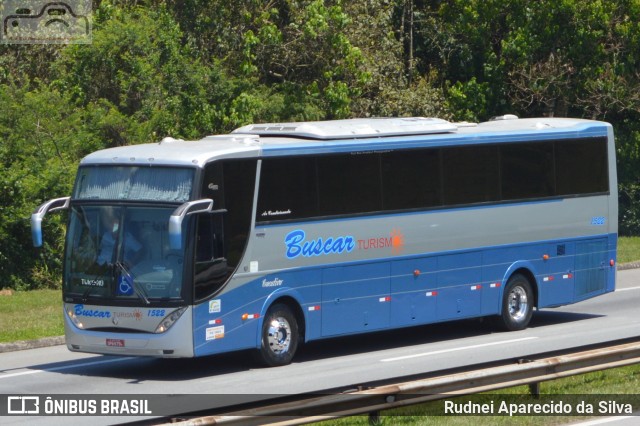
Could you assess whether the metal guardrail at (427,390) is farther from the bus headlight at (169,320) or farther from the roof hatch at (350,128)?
the roof hatch at (350,128)

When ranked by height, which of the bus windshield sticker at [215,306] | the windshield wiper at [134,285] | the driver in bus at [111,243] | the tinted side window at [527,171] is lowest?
the bus windshield sticker at [215,306]

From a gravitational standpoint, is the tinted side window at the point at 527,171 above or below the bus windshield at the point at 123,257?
above

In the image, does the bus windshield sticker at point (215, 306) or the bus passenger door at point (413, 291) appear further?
the bus passenger door at point (413, 291)

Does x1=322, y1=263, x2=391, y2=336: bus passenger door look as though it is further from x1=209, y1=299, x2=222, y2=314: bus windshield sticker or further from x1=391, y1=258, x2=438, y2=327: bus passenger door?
x1=209, y1=299, x2=222, y2=314: bus windshield sticker

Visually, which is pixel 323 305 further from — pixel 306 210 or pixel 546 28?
pixel 546 28

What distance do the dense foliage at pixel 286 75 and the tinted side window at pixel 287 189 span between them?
10967mm

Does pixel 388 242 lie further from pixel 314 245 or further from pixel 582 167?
pixel 582 167

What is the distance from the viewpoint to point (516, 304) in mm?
20422

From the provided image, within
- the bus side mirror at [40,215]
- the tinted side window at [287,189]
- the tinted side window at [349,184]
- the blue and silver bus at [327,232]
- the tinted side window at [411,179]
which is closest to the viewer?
the blue and silver bus at [327,232]

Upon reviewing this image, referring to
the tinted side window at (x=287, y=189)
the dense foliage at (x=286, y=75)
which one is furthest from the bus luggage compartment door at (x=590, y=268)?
the dense foliage at (x=286, y=75)

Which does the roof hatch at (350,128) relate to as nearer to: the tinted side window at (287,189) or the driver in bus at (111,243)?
the tinted side window at (287,189)

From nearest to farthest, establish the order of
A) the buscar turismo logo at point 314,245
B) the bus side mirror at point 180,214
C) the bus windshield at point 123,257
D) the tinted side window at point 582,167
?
1. the bus side mirror at point 180,214
2. the bus windshield at point 123,257
3. the buscar turismo logo at point 314,245
4. the tinted side window at point 582,167

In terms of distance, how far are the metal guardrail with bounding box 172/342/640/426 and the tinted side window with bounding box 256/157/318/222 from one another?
207 inches

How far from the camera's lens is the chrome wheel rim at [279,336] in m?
Answer: 16.4
